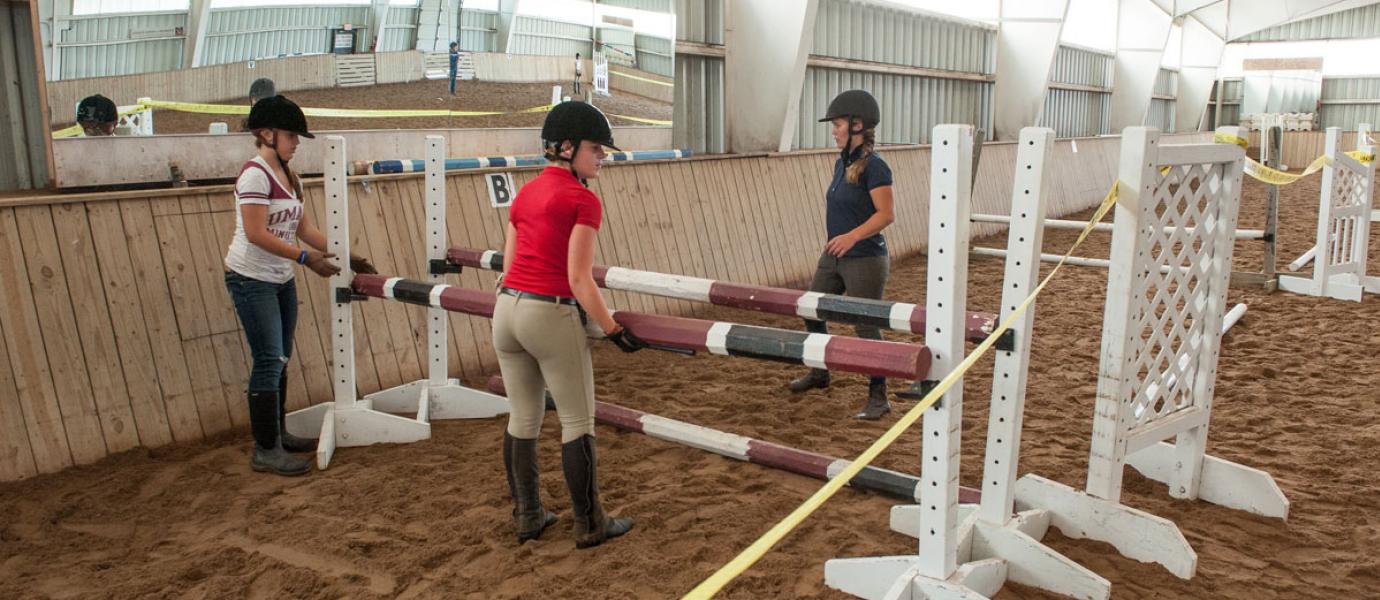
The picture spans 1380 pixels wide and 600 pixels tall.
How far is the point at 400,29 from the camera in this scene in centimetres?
711

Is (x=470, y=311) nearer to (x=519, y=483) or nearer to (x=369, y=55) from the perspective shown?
(x=519, y=483)

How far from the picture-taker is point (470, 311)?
3.71 metres

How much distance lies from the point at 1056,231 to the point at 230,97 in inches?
404

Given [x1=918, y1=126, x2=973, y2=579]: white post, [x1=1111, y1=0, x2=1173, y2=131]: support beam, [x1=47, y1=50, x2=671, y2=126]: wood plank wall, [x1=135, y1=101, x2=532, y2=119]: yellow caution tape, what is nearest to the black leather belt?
[x1=918, y1=126, x2=973, y2=579]: white post

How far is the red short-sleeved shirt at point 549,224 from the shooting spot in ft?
9.07

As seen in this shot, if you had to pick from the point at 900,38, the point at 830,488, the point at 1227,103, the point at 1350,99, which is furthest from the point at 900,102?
the point at 1350,99

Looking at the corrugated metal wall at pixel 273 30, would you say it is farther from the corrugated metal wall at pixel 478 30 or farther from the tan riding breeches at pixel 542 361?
the tan riding breeches at pixel 542 361

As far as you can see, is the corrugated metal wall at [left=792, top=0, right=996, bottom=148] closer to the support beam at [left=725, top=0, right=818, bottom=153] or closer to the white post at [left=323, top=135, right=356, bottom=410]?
the support beam at [left=725, top=0, right=818, bottom=153]

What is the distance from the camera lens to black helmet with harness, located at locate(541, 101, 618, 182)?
9.12 feet

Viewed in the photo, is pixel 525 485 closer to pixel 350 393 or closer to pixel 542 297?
pixel 542 297

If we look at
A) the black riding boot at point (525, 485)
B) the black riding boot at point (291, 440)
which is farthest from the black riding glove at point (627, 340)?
the black riding boot at point (291, 440)

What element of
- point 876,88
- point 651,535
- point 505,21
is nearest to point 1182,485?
point 651,535

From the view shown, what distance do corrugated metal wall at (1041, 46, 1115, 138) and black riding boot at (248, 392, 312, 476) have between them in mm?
14568

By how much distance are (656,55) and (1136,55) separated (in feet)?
48.2
